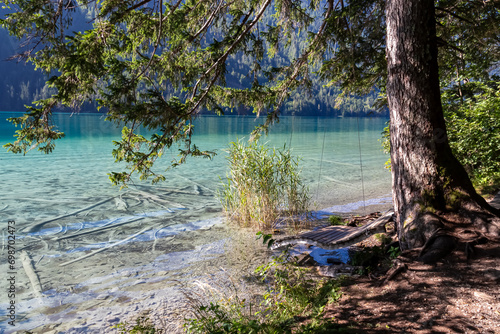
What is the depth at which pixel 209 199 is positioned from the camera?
10586 millimetres

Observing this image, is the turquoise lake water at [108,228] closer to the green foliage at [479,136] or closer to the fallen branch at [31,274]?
the fallen branch at [31,274]

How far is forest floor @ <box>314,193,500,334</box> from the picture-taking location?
262cm

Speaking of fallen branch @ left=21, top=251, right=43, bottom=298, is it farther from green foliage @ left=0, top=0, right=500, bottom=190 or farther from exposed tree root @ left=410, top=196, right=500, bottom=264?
exposed tree root @ left=410, top=196, right=500, bottom=264

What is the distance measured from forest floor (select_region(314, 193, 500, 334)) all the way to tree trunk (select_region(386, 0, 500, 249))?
435 millimetres

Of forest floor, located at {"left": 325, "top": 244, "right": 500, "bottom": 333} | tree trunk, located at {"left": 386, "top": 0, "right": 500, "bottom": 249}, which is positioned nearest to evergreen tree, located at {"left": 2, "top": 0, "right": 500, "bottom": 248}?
tree trunk, located at {"left": 386, "top": 0, "right": 500, "bottom": 249}

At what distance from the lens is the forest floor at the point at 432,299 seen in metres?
2.62

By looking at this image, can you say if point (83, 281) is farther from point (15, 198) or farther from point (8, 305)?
point (15, 198)

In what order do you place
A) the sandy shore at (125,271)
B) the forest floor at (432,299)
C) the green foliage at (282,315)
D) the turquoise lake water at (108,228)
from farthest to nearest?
the turquoise lake water at (108,228), the sandy shore at (125,271), the green foliage at (282,315), the forest floor at (432,299)

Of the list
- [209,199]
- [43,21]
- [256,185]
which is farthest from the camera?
[209,199]

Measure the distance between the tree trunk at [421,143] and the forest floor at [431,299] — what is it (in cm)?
43

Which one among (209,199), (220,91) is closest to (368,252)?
(220,91)

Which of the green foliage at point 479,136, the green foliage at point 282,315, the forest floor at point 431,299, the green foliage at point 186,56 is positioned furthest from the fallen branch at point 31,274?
the green foliage at point 479,136

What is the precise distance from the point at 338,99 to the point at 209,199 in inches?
200

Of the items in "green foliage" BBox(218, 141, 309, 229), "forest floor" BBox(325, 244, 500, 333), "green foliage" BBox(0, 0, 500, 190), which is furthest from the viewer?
"green foliage" BBox(218, 141, 309, 229)
